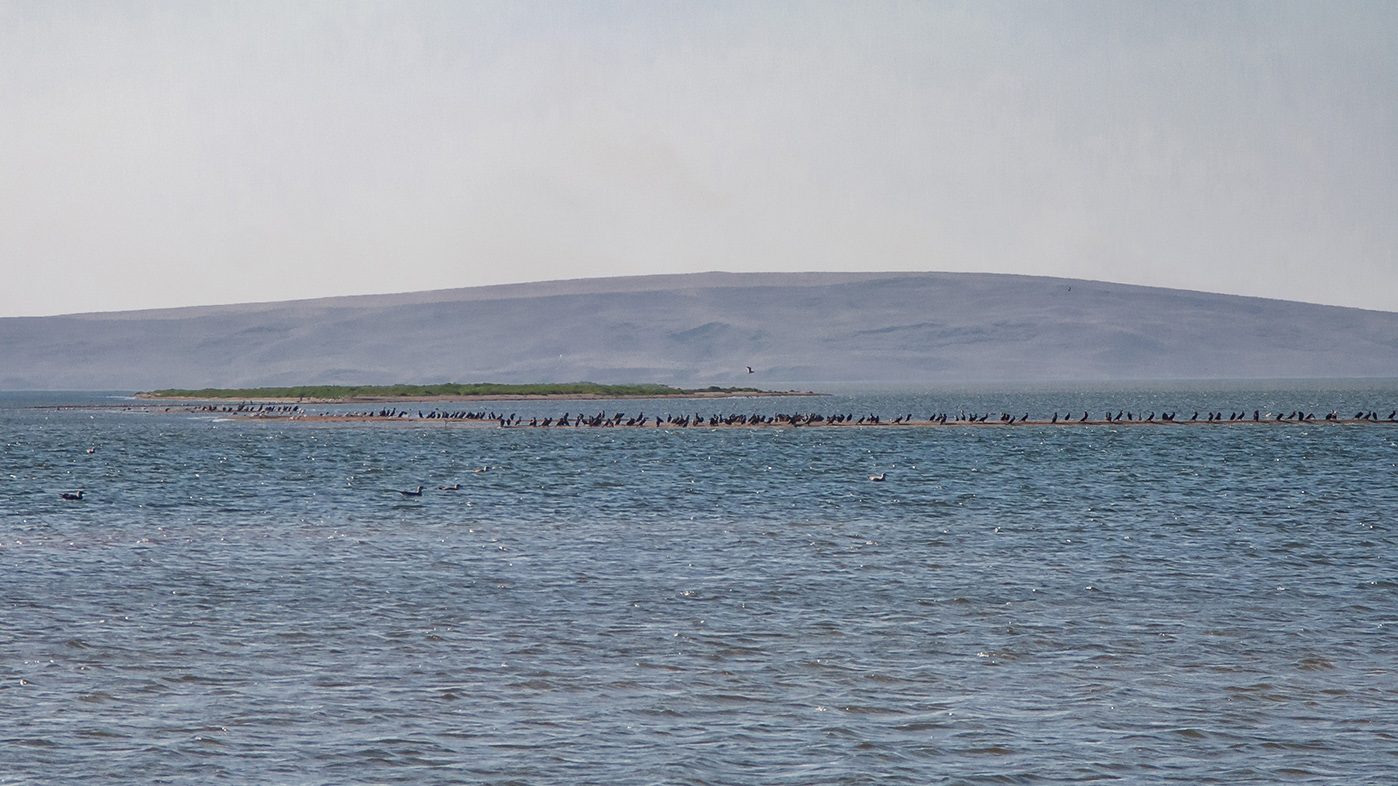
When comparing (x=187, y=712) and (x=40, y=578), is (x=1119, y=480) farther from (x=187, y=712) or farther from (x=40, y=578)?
(x=187, y=712)

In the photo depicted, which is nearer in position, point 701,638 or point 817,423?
point 701,638

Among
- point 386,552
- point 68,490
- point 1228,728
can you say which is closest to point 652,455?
point 68,490

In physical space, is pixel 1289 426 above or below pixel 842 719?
above

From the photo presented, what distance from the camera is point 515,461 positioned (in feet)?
255

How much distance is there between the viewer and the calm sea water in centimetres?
1742

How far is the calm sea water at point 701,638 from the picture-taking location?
17.4m

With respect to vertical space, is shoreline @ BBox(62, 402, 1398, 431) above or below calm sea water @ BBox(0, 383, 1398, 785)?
above

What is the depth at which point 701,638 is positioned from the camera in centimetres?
2416

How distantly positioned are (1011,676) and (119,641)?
578 inches

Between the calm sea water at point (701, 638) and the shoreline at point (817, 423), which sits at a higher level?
the shoreline at point (817, 423)

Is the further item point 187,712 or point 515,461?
point 515,461

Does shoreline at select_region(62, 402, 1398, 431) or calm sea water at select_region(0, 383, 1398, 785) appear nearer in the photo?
calm sea water at select_region(0, 383, 1398, 785)

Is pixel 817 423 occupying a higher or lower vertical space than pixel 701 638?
higher

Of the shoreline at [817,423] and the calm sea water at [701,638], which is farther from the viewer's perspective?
the shoreline at [817,423]
